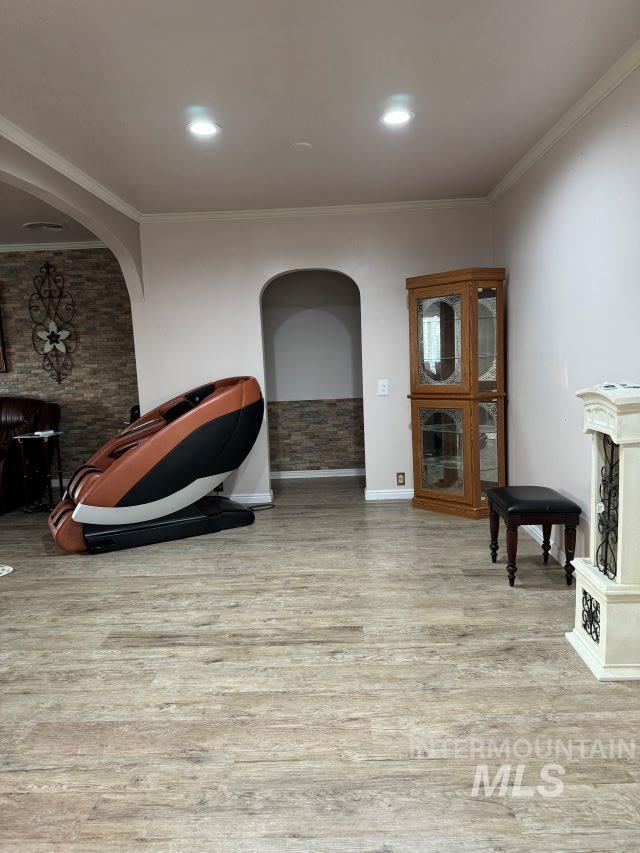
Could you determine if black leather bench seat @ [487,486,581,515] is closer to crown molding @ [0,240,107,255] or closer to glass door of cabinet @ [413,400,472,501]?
glass door of cabinet @ [413,400,472,501]

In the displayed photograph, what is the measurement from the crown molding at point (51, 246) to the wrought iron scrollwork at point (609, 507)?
515 centimetres

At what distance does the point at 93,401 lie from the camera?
5.82 metres

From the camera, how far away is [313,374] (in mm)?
5980

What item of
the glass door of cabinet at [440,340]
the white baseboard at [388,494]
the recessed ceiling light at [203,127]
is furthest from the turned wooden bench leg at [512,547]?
the recessed ceiling light at [203,127]

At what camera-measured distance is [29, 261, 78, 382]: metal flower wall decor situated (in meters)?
5.68

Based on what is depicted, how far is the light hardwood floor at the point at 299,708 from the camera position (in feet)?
5.04

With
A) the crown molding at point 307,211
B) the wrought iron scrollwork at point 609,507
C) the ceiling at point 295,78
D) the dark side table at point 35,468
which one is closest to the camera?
the ceiling at point 295,78

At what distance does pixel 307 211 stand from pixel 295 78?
2.19 metres

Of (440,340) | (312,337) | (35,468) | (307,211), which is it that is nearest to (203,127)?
(307,211)

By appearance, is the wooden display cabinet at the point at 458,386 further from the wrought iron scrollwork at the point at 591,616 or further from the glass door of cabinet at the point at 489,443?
the wrought iron scrollwork at the point at 591,616

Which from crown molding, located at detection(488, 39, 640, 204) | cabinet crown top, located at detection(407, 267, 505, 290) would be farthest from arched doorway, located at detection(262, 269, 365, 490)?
crown molding, located at detection(488, 39, 640, 204)

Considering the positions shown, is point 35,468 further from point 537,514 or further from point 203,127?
point 537,514

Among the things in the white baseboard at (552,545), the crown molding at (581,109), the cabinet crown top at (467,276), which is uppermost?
the crown molding at (581,109)

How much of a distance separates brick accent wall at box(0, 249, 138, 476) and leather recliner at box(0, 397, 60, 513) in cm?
36
